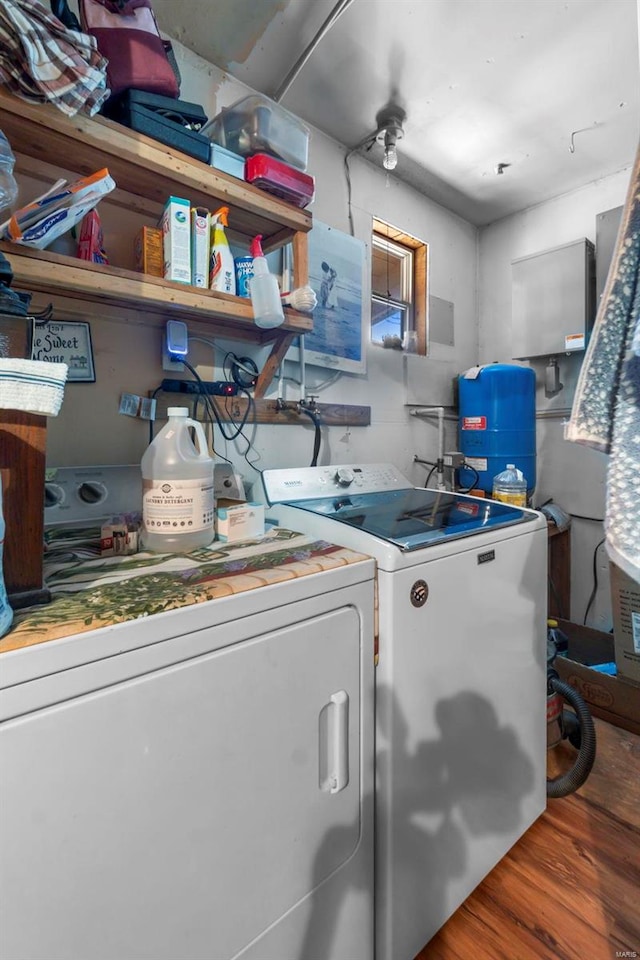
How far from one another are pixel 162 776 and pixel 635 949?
1231mm

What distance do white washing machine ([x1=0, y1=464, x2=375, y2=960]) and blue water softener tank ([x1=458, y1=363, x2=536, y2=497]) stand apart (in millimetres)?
1598

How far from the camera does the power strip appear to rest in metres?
1.34

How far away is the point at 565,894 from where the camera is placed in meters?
1.11

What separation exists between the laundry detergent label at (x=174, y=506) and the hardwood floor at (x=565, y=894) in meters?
1.15

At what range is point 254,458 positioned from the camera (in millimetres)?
1591

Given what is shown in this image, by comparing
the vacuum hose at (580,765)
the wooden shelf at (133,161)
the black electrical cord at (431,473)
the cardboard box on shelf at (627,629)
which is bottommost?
the vacuum hose at (580,765)

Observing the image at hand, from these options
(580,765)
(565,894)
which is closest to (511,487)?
(580,765)

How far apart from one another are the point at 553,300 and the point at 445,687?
83.1 inches

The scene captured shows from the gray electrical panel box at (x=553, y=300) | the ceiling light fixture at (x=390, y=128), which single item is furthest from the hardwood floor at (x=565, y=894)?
the ceiling light fixture at (x=390, y=128)

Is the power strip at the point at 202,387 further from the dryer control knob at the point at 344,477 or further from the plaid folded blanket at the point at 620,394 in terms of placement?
the plaid folded blanket at the point at 620,394

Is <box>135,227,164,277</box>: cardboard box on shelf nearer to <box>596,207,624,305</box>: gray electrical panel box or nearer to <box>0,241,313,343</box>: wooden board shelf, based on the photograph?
<box>0,241,313,343</box>: wooden board shelf

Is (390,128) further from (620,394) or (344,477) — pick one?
(620,394)

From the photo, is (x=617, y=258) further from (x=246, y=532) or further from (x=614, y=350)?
(x=246, y=532)

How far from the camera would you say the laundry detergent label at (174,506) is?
2.83 ft
